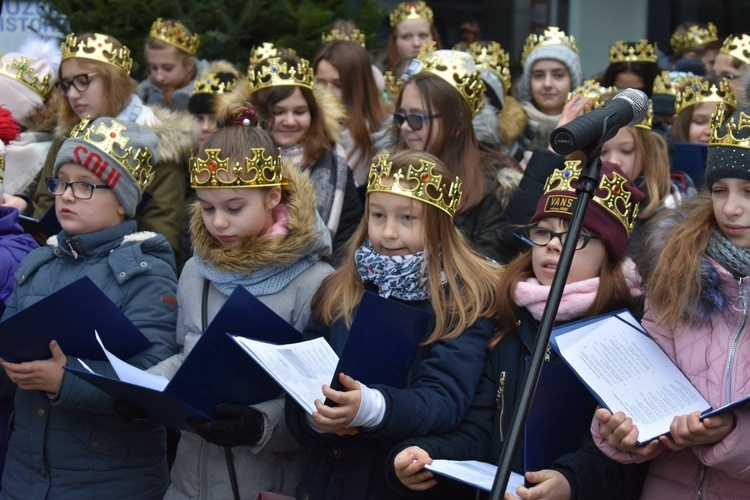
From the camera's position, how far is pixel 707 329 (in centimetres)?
322

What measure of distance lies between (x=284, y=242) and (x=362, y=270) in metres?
0.42

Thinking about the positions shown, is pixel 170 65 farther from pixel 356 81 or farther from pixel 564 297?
pixel 564 297

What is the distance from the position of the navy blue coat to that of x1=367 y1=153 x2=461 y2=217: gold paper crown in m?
0.36

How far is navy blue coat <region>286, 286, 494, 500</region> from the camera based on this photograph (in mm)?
3420

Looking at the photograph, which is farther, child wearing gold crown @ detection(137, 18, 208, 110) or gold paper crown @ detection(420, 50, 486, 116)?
child wearing gold crown @ detection(137, 18, 208, 110)

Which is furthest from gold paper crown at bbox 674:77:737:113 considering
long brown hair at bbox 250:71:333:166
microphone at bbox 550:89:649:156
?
microphone at bbox 550:89:649:156

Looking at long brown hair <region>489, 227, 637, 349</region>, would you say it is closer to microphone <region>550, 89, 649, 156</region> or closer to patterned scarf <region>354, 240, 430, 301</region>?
patterned scarf <region>354, 240, 430, 301</region>

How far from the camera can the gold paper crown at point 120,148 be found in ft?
14.1

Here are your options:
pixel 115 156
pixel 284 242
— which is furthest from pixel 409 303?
pixel 115 156

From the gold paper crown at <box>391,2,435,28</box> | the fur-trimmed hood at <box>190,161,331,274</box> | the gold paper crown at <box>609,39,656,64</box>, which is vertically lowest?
the fur-trimmed hood at <box>190,161,331,274</box>

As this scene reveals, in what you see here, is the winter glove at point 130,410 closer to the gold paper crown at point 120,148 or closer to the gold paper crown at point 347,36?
the gold paper crown at point 120,148

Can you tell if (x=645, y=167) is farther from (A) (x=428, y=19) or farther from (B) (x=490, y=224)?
(A) (x=428, y=19)

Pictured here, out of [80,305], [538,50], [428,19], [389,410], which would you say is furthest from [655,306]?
[428,19]

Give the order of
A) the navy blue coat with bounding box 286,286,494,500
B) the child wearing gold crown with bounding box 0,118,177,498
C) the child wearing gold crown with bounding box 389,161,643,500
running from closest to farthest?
the child wearing gold crown with bounding box 389,161,643,500
the navy blue coat with bounding box 286,286,494,500
the child wearing gold crown with bounding box 0,118,177,498
